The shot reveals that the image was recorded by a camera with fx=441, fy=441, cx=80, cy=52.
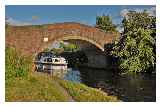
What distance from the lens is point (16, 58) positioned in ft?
31.3

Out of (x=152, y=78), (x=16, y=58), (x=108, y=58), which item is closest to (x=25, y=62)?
(x=16, y=58)

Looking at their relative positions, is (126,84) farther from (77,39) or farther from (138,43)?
(77,39)

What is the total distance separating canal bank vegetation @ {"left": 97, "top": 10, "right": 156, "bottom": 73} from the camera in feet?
39.1

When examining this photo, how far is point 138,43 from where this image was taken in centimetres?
1233

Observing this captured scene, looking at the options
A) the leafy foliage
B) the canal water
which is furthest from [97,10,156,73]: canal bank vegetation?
the leafy foliage

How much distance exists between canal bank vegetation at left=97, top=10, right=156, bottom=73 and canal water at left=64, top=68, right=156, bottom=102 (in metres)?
0.28

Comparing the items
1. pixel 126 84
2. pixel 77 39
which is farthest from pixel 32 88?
pixel 77 39

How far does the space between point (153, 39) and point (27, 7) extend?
3.80m

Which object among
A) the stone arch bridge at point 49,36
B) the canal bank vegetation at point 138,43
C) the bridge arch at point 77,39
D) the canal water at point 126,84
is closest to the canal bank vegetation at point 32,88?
the canal water at point 126,84

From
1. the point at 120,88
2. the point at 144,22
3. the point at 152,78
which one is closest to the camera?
the point at 120,88

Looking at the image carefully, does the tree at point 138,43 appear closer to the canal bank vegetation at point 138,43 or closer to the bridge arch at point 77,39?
the canal bank vegetation at point 138,43

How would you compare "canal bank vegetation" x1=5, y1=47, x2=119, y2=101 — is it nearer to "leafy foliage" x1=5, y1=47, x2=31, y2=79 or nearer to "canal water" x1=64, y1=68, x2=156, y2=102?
"leafy foliage" x1=5, y1=47, x2=31, y2=79
